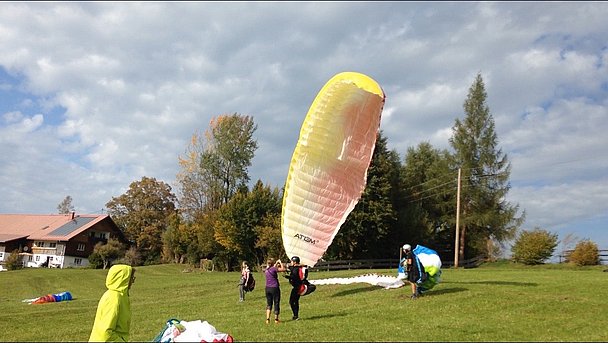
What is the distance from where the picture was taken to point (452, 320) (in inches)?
491

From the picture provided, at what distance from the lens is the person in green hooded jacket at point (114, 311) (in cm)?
770

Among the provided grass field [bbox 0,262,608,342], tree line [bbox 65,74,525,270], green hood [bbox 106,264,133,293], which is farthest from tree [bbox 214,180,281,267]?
green hood [bbox 106,264,133,293]

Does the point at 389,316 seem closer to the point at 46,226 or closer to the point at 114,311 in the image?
the point at 114,311

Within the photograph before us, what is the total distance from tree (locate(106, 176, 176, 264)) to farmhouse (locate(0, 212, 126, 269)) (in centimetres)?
344

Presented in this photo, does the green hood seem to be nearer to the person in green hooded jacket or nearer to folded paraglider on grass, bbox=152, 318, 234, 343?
the person in green hooded jacket

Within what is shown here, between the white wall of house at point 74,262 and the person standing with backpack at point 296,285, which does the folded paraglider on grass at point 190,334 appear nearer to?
the person standing with backpack at point 296,285

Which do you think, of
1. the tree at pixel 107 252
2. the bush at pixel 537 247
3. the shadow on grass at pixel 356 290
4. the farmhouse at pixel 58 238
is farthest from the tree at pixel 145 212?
the shadow on grass at pixel 356 290

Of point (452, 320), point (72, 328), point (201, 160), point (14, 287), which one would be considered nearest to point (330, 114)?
point (452, 320)

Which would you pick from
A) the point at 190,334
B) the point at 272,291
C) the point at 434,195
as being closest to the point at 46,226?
the point at 434,195

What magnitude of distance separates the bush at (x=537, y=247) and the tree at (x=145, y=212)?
49016 mm

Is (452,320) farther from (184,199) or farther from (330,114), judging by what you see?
(184,199)

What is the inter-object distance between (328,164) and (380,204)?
27.1m

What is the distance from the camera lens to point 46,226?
2704 inches

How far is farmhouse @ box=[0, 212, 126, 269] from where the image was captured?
2493 inches
